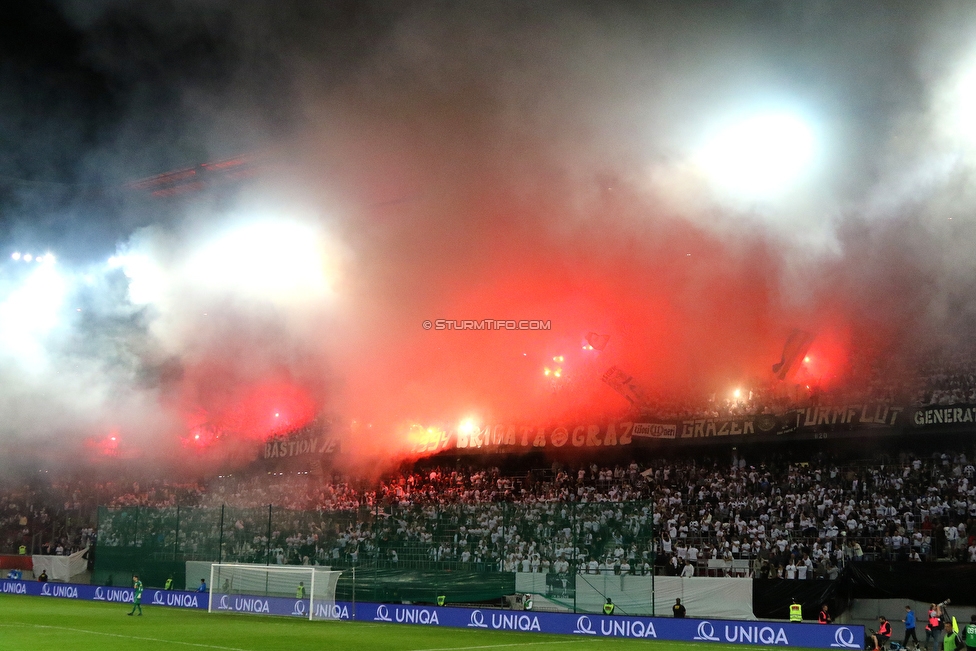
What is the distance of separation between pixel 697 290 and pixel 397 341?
13763 mm

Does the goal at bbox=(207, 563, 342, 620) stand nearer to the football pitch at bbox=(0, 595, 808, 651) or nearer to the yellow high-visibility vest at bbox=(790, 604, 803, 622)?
the football pitch at bbox=(0, 595, 808, 651)

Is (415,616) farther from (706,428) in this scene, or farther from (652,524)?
(706,428)

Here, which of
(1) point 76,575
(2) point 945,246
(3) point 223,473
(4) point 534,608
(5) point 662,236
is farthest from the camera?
(3) point 223,473

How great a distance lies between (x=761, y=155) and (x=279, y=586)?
2149cm

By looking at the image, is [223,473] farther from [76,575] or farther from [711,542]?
[711,542]

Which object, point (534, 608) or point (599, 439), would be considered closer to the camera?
point (534, 608)

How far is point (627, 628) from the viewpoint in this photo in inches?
941

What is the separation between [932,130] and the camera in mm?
28516

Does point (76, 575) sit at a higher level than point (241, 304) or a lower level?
lower

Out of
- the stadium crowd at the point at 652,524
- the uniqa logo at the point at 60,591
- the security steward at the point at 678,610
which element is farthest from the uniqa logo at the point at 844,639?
the uniqa logo at the point at 60,591

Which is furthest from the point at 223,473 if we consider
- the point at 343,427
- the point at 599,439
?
the point at 599,439

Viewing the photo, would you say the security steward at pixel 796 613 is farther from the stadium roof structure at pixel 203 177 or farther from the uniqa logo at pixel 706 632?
the stadium roof structure at pixel 203 177

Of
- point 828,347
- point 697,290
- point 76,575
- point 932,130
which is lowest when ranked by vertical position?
point 76,575

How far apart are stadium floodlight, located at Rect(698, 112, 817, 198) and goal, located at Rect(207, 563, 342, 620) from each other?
18794 mm
